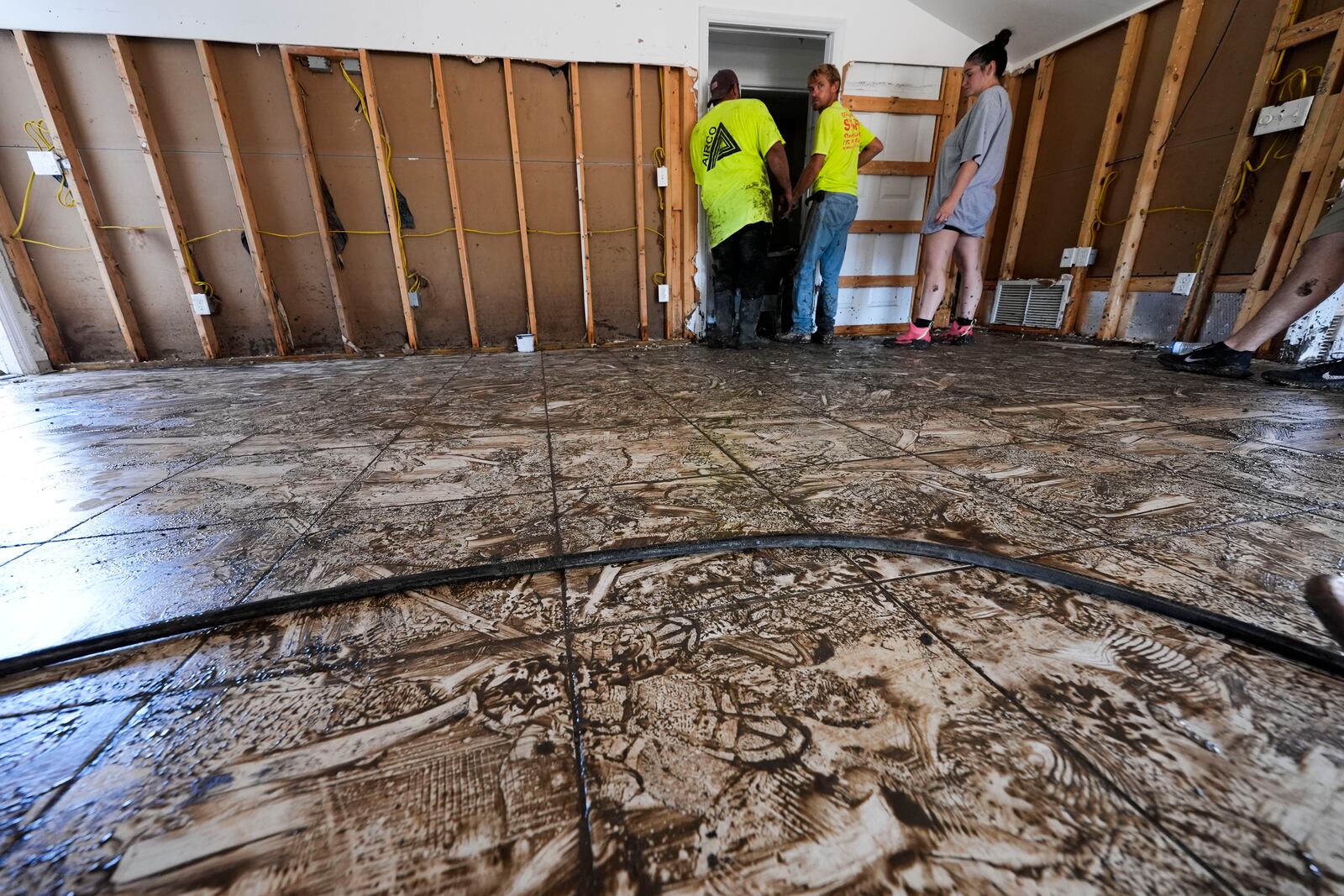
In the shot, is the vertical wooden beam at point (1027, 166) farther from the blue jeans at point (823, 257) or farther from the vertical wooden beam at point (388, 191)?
the vertical wooden beam at point (388, 191)

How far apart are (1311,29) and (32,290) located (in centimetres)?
778

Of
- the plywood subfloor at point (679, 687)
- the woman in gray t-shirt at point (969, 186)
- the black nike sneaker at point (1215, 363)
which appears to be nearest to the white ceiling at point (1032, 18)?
the woman in gray t-shirt at point (969, 186)

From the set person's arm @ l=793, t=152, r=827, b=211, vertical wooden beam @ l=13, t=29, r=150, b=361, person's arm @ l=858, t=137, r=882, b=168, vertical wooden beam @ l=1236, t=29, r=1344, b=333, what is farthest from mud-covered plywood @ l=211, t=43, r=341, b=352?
vertical wooden beam @ l=1236, t=29, r=1344, b=333

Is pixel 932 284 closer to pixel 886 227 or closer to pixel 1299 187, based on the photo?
pixel 886 227

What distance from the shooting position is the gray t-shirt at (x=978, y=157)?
318 cm

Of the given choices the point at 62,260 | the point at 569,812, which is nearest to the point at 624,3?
the point at 62,260

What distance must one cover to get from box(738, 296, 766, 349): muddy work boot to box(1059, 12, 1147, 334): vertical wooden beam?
2.57 metres

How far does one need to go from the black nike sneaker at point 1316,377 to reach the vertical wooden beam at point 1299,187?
2.37 feet

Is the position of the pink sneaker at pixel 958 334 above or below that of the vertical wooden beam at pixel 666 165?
below

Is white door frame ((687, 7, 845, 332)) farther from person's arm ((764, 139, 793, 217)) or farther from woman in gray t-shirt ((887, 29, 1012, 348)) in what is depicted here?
woman in gray t-shirt ((887, 29, 1012, 348))

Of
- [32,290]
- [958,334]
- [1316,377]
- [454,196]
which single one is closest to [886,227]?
[958,334]

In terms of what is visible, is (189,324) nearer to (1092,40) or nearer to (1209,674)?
(1209,674)

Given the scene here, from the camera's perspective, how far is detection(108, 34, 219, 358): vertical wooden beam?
10.3 feet

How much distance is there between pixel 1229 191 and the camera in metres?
3.05
